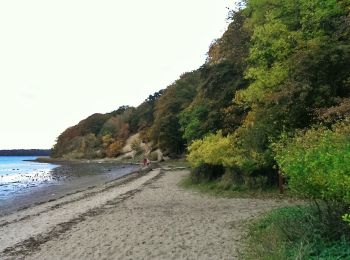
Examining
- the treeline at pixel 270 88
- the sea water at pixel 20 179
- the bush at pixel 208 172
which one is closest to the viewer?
the treeline at pixel 270 88

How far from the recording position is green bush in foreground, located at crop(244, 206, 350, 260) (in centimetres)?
810

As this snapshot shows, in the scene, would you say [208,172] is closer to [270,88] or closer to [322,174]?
[270,88]

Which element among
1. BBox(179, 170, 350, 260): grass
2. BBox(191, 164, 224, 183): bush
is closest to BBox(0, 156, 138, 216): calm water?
BBox(191, 164, 224, 183): bush

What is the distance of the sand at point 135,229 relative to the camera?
34.7 ft

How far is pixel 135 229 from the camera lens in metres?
13.2

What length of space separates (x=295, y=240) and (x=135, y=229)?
570cm

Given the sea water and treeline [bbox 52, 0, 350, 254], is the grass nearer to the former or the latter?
treeline [bbox 52, 0, 350, 254]

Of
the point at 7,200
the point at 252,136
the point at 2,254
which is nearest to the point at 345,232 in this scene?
the point at 2,254

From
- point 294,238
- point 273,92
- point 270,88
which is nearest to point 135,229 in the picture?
point 294,238

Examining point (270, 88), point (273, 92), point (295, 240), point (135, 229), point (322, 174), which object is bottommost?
point (135, 229)

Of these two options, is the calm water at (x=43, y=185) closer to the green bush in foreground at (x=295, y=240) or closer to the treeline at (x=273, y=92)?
the treeline at (x=273, y=92)

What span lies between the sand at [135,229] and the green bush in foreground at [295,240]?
1.86 feet

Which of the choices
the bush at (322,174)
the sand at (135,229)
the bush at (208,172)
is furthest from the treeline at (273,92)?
the sand at (135,229)

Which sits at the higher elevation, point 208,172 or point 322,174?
point 322,174
